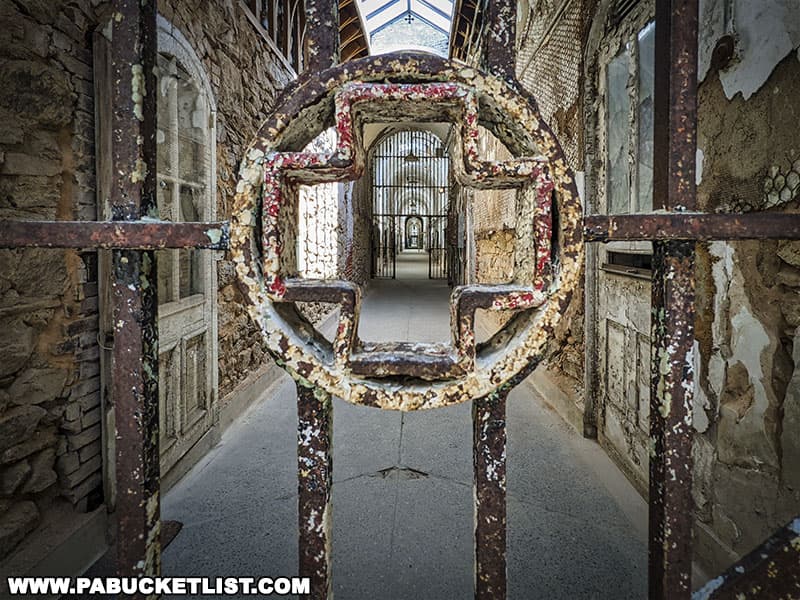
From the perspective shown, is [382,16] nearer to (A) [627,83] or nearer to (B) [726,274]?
(A) [627,83]

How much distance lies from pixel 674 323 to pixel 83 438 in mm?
2285

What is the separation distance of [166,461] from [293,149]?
2.37m

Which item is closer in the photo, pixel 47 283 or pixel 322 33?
pixel 322 33

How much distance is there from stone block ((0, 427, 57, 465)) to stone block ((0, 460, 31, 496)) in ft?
0.09

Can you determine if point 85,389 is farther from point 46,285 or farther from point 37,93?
point 37,93

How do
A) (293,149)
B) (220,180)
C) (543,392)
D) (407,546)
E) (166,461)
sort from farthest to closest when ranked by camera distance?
(543,392) < (220,180) < (166,461) < (407,546) < (293,149)

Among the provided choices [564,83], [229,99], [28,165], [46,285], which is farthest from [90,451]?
[564,83]

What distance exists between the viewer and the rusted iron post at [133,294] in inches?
27.1

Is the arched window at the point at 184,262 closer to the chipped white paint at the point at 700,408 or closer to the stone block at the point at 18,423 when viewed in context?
the stone block at the point at 18,423

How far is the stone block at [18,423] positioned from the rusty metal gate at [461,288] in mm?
1428

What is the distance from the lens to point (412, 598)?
177 centimetres

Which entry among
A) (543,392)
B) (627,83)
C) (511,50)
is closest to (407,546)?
(511,50)

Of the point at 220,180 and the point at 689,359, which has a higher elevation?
the point at 220,180

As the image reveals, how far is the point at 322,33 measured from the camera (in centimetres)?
69
